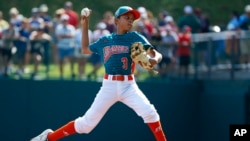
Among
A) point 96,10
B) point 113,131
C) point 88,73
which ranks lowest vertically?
point 113,131

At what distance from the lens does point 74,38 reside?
703 inches

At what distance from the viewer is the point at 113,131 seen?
17.1m

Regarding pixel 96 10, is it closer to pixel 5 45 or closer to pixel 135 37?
pixel 5 45

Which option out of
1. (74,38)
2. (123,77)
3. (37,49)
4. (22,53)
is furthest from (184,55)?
(123,77)

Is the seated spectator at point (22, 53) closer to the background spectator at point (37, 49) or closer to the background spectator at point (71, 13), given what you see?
the background spectator at point (37, 49)

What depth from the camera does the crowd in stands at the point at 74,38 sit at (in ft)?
56.6

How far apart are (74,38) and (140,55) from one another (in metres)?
6.22

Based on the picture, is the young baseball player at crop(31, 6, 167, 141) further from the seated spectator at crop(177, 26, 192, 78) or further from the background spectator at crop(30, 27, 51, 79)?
the seated spectator at crop(177, 26, 192, 78)

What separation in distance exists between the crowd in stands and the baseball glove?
5.39 m

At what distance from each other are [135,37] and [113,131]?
5.25 metres

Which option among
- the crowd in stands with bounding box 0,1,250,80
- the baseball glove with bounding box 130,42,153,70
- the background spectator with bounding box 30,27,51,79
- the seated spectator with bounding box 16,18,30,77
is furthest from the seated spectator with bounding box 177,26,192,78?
the baseball glove with bounding box 130,42,153,70

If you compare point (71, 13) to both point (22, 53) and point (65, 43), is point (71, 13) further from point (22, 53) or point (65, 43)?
point (22, 53)

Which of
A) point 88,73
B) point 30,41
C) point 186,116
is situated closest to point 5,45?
point 30,41

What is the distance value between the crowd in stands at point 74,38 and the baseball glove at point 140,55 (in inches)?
212
